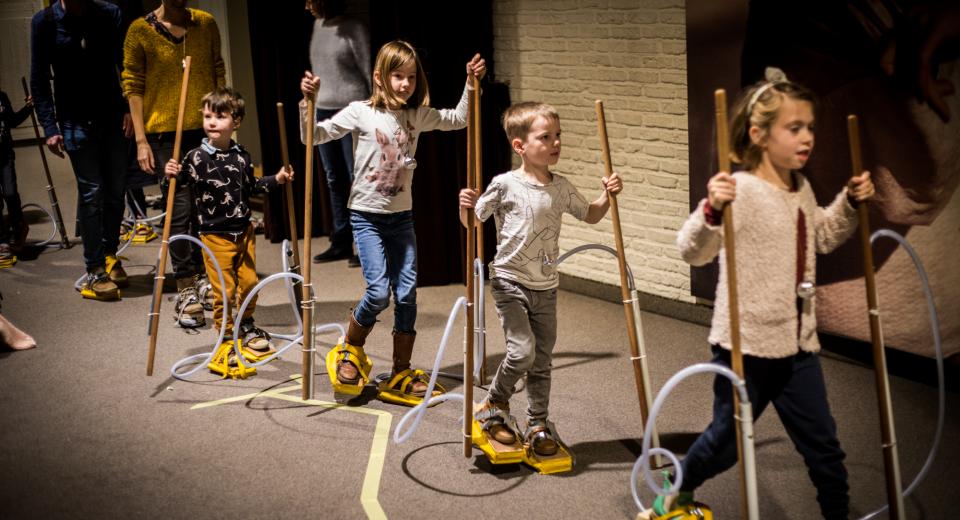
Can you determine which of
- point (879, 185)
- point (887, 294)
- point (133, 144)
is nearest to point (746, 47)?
point (879, 185)

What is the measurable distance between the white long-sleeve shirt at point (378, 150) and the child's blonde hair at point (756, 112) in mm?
1556

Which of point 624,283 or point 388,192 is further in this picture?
point 388,192

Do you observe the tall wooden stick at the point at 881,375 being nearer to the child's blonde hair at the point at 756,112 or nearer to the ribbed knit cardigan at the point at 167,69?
the child's blonde hair at the point at 756,112

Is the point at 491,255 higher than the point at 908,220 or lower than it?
lower

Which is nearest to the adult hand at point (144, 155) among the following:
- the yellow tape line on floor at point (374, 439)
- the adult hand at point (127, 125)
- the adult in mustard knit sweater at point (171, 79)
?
the adult in mustard knit sweater at point (171, 79)

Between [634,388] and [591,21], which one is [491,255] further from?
[634,388]

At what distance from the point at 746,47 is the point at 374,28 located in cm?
232

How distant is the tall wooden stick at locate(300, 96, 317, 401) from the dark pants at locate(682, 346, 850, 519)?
6.07ft

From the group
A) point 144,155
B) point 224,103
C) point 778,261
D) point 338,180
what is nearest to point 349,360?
point 224,103

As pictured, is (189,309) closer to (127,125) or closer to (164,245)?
(164,245)

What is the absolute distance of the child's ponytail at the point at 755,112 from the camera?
9.43 ft

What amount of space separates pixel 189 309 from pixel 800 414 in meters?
3.60

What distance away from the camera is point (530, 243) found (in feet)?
12.1

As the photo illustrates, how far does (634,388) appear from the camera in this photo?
4582mm
